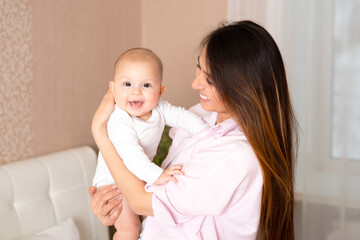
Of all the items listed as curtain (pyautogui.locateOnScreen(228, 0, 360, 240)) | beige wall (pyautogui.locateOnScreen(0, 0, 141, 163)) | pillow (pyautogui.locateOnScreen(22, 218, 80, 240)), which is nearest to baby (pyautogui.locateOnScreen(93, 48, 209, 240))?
pillow (pyautogui.locateOnScreen(22, 218, 80, 240))

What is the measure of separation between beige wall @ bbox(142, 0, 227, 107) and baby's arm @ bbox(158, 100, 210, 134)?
1406 mm

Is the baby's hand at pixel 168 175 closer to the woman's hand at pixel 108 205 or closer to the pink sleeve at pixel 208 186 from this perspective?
the pink sleeve at pixel 208 186

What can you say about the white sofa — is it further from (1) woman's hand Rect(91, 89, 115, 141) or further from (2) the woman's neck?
(2) the woman's neck

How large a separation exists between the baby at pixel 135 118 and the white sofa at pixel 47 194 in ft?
2.44

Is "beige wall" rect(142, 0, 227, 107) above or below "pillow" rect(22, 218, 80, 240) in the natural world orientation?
above

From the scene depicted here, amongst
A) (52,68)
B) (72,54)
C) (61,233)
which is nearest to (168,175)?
(61,233)

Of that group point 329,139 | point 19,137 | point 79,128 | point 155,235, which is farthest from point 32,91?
point 329,139

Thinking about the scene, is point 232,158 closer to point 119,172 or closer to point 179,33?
point 119,172

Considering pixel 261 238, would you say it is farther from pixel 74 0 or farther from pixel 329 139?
pixel 74 0

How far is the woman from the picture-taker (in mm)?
1264

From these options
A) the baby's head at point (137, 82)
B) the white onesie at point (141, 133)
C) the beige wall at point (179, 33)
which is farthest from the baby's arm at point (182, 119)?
the beige wall at point (179, 33)

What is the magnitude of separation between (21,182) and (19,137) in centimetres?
27

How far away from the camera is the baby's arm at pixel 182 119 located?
163 centimetres

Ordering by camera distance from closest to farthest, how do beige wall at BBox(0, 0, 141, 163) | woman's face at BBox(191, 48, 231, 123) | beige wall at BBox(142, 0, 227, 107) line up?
woman's face at BBox(191, 48, 231, 123) < beige wall at BBox(0, 0, 141, 163) < beige wall at BBox(142, 0, 227, 107)
